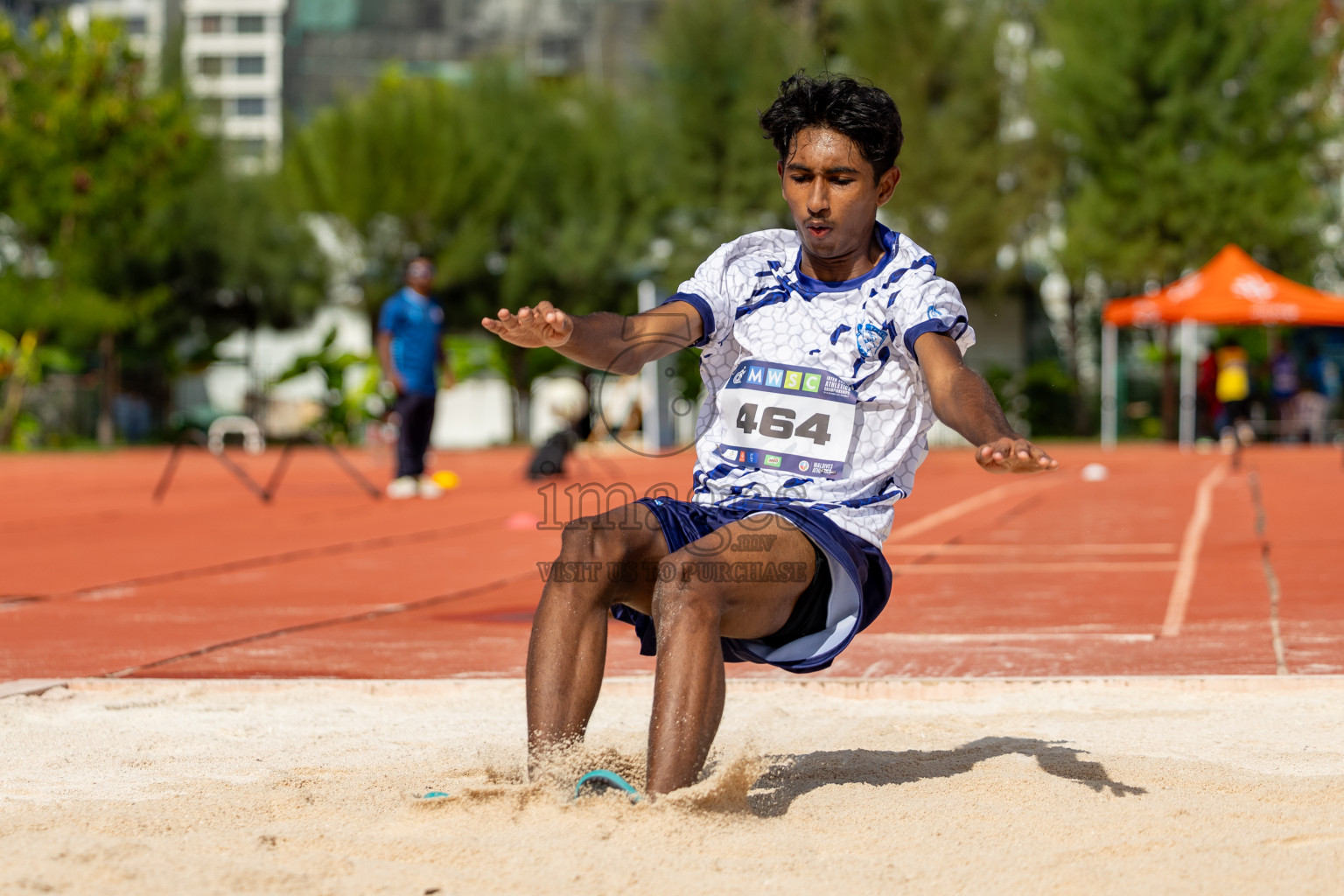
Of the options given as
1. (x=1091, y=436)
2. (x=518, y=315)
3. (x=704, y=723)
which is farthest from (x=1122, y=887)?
(x=1091, y=436)

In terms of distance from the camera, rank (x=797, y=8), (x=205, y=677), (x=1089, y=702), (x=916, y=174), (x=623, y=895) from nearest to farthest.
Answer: (x=623, y=895) → (x=1089, y=702) → (x=205, y=677) → (x=916, y=174) → (x=797, y=8)

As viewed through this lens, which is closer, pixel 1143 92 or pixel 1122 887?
pixel 1122 887

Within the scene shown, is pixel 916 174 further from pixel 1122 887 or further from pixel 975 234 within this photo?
pixel 1122 887

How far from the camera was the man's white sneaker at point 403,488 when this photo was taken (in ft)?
46.4

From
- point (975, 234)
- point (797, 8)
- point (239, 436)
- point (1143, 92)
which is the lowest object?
point (239, 436)

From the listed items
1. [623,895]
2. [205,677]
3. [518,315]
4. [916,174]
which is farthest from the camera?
[916,174]

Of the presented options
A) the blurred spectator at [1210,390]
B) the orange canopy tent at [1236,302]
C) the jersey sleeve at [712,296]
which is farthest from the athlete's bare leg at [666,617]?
the blurred spectator at [1210,390]

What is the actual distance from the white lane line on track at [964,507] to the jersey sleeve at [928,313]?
20.8 ft

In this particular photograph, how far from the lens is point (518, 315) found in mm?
3078

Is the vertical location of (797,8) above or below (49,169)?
above

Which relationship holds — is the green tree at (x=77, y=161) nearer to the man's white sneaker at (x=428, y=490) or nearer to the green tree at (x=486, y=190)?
the green tree at (x=486, y=190)

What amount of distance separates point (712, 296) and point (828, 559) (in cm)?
65

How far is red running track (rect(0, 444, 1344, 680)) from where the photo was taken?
560cm

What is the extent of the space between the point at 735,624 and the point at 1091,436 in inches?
1076
